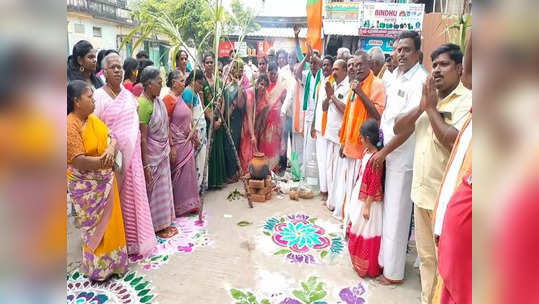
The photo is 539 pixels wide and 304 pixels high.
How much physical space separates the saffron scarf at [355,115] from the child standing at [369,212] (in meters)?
0.46

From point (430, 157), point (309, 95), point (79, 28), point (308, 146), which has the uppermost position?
point (79, 28)

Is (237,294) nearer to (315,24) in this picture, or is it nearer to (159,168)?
(159,168)

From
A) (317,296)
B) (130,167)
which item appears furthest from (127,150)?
(317,296)

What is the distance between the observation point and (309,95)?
5.55 metres

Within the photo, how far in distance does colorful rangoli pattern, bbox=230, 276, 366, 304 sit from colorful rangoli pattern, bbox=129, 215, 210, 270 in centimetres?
86

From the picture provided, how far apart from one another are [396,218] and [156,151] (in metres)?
2.38

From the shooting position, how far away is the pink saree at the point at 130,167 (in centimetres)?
312

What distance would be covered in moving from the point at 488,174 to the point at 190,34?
783 inches

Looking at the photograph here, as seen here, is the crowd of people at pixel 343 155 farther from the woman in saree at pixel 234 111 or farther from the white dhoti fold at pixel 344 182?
the woman in saree at pixel 234 111

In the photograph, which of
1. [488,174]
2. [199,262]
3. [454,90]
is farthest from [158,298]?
[488,174]

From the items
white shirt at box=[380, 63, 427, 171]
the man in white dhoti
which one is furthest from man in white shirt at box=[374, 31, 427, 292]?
the man in white dhoti

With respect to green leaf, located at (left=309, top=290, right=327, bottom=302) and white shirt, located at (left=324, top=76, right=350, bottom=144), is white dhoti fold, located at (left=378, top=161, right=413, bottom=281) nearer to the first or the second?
green leaf, located at (left=309, top=290, right=327, bottom=302)

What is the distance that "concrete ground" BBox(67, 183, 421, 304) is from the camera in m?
2.91

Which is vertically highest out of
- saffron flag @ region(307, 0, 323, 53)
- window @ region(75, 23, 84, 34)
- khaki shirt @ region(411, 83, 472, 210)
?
window @ region(75, 23, 84, 34)
